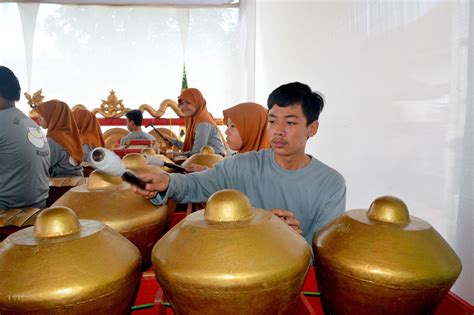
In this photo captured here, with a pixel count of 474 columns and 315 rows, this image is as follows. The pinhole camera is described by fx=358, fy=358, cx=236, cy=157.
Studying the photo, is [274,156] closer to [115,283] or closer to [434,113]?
[434,113]

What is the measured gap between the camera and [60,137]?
2688 millimetres

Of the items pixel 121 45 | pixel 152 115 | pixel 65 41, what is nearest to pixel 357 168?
pixel 152 115

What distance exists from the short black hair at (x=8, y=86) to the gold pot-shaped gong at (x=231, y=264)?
1672 millimetres

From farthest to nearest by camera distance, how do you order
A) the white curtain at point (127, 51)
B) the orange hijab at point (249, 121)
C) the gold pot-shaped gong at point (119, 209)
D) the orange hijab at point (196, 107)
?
1. the white curtain at point (127, 51)
2. the orange hijab at point (196, 107)
3. the orange hijab at point (249, 121)
4. the gold pot-shaped gong at point (119, 209)

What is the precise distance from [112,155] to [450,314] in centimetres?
61

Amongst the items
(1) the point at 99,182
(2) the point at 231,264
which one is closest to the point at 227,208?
(2) the point at 231,264

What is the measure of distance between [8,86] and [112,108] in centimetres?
343

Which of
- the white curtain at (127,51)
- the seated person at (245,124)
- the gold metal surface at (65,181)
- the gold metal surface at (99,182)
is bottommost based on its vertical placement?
the gold metal surface at (65,181)

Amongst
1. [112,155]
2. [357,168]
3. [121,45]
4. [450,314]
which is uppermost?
[121,45]

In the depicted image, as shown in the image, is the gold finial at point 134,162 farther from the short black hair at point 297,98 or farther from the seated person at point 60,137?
the seated person at point 60,137

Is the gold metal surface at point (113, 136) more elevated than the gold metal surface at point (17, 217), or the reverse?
the gold metal surface at point (113, 136)

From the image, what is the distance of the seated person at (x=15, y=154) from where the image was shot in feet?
5.83

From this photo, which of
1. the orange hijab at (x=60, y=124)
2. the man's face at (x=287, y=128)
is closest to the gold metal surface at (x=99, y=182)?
the man's face at (x=287, y=128)

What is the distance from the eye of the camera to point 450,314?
A: 590 mm
